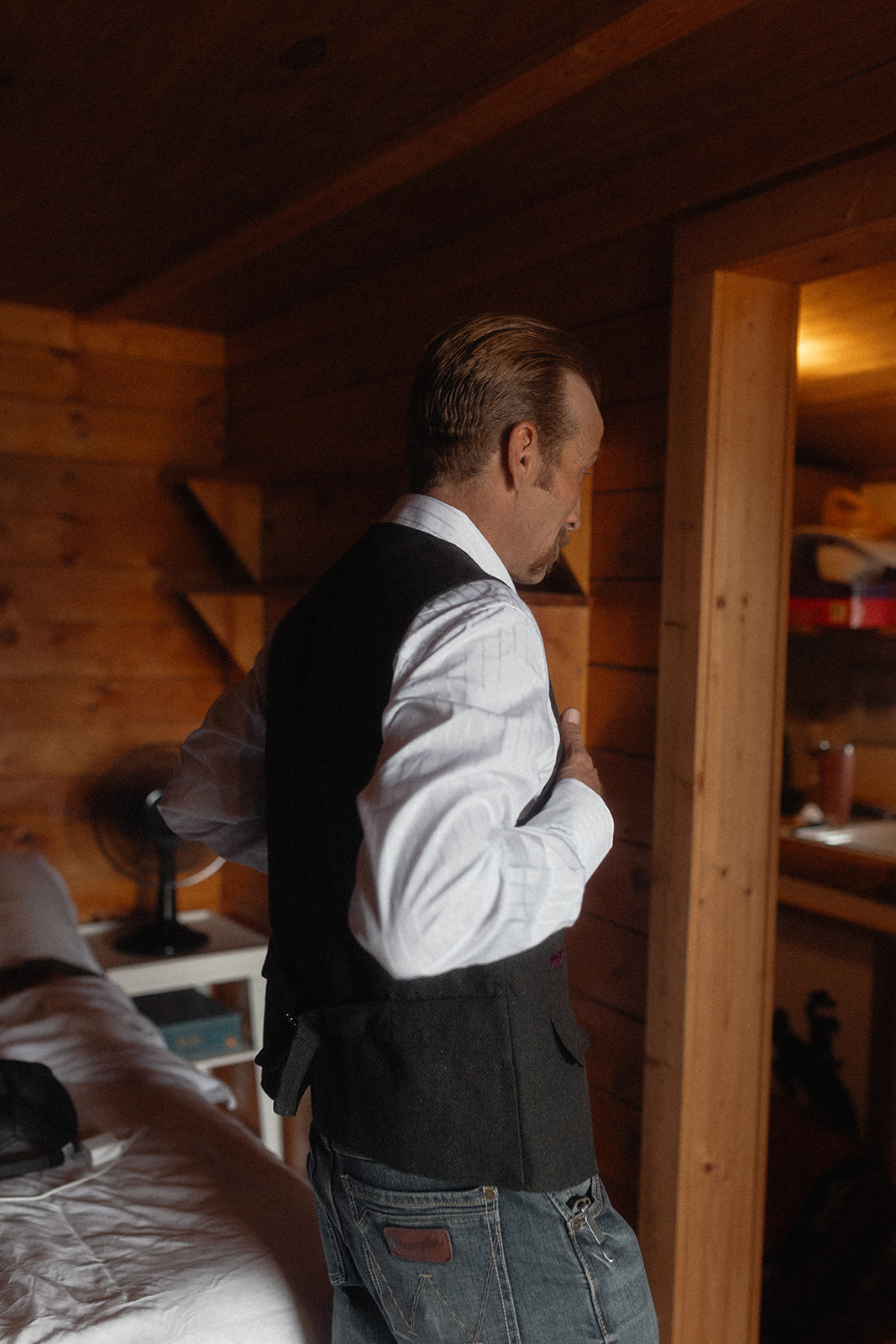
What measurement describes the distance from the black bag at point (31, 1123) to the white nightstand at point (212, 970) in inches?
36.1

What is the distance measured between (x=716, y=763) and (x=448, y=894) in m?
1.00

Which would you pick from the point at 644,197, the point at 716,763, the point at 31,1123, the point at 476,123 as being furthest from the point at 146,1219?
the point at 644,197

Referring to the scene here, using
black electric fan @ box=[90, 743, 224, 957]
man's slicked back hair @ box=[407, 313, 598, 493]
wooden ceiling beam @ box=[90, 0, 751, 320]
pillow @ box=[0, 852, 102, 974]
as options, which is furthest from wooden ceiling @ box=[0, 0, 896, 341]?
pillow @ box=[0, 852, 102, 974]

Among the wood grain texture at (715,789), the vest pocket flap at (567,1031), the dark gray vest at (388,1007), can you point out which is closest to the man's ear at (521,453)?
the dark gray vest at (388,1007)

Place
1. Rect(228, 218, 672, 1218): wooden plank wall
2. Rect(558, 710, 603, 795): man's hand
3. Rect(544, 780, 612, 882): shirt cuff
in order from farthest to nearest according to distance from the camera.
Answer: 1. Rect(228, 218, 672, 1218): wooden plank wall
2. Rect(558, 710, 603, 795): man's hand
3. Rect(544, 780, 612, 882): shirt cuff

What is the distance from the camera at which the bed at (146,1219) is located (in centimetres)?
126

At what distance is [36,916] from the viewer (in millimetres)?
2381

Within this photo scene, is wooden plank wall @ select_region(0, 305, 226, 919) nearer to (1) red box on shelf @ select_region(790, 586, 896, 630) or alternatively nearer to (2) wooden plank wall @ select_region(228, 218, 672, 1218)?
(2) wooden plank wall @ select_region(228, 218, 672, 1218)

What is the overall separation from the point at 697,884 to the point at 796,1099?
1.47 metres

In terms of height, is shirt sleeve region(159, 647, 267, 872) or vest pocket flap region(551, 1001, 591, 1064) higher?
shirt sleeve region(159, 647, 267, 872)

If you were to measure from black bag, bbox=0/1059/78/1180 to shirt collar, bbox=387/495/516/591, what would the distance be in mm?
1059

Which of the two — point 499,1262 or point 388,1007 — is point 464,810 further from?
point 499,1262

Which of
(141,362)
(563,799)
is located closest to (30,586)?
(141,362)

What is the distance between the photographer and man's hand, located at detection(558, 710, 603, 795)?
102cm
